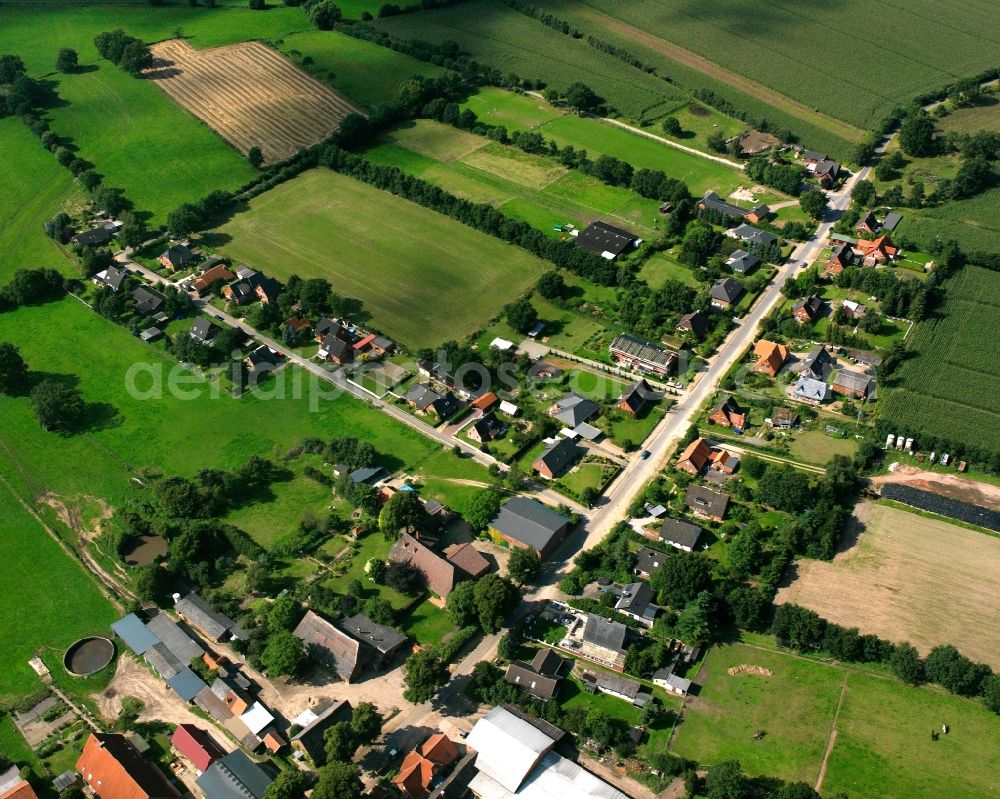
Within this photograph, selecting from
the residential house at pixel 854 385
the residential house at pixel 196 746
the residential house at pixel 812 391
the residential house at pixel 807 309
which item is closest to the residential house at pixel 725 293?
the residential house at pixel 807 309

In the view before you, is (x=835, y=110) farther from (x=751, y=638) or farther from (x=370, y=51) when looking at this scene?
(x=751, y=638)

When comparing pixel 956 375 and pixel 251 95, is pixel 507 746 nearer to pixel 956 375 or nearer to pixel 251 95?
pixel 956 375

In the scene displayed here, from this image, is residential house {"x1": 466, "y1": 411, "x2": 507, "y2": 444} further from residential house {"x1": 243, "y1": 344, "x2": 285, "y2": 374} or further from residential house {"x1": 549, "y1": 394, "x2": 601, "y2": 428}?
residential house {"x1": 243, "y1": 344, "x2": 285, "y2": 374}

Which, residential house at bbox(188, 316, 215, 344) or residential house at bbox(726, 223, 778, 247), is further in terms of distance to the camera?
residential house at bbox(726, 223, 778, 247)

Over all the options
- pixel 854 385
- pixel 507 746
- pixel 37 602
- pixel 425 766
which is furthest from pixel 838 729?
pixel 37 602

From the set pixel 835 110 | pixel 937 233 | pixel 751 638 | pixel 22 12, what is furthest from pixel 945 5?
pixel 22 12

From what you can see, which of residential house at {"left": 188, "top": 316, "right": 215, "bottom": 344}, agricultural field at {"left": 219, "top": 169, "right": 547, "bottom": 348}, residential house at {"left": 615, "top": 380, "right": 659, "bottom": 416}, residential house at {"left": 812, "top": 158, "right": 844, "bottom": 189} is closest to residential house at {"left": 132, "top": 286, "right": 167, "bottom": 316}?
residential house at {"left": 188, "top": 316, "right": 215, "bottom": 344}
